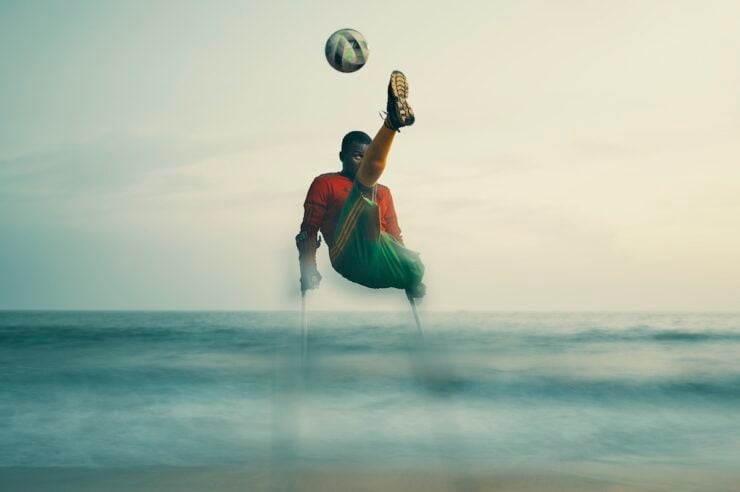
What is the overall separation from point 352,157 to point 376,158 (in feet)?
1.83

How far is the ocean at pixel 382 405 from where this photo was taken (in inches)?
448

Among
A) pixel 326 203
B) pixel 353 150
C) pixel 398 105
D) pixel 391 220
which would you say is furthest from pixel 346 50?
pixel 391 220

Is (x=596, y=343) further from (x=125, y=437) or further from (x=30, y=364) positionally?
(x=125, y=437)

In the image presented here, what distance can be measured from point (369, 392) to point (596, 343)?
617 inches

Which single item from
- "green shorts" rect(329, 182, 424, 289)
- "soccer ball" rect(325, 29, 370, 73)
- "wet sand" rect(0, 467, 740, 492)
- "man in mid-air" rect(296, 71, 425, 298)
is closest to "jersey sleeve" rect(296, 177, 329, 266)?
"man in mid-air" rect(296, 71, 425, 298)

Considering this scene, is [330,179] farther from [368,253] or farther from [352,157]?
[368,253]

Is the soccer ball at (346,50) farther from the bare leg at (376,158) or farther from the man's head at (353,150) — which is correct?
the man's head at (353,150)

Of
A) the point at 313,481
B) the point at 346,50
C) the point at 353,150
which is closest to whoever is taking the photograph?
the point at 346,50

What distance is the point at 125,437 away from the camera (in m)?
12.8

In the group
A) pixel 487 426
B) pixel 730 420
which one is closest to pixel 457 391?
pixel 487 426

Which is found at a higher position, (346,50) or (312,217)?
(346,50)

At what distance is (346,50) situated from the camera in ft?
14.8

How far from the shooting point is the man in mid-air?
4859 mm

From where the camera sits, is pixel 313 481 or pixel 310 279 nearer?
pixel 310 279
